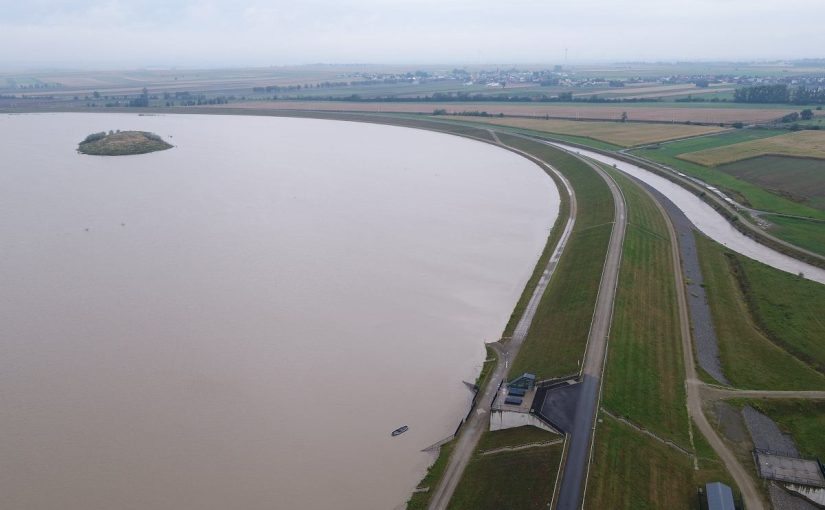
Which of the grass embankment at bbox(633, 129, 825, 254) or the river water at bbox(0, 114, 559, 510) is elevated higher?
the grass embankment at bbox(633, 129, 825, 254)

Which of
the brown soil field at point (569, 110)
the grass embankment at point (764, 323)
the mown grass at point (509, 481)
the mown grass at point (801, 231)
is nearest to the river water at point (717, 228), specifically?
the mown grass at point (801, 231)

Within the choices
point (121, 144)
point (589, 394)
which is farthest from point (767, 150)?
point (121, 144)

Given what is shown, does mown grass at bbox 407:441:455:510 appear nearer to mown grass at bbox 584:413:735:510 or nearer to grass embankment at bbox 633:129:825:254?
mown grass at bbox 584:413:735:510

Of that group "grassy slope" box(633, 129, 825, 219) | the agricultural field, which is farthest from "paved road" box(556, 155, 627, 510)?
the agricultural field

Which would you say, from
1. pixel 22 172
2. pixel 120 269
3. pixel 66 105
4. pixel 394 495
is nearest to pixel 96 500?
pixel 394 495

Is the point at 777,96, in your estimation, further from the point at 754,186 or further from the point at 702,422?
the point at 702,422
